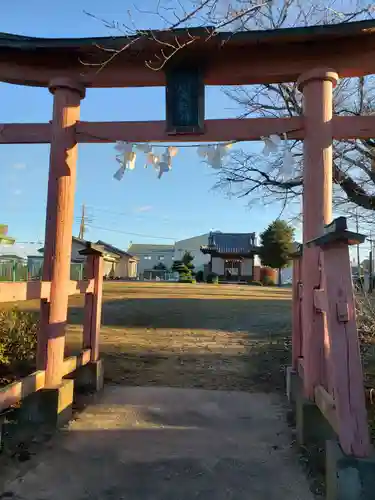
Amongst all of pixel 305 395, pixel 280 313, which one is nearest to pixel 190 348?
pixel 305 395

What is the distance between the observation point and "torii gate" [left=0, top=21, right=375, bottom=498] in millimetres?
3923

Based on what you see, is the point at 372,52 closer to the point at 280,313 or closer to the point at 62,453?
the point at 62,453

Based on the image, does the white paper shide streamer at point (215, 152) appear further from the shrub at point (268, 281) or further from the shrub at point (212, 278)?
the shrub at point (268, 281)

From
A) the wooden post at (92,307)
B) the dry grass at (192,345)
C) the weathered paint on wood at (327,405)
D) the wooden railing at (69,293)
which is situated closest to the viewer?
the weathered paint on wood at (327,405)

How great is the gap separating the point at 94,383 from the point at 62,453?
5.57 feet

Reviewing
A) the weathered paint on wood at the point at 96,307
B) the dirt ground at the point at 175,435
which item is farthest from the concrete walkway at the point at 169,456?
the weathered paint on wood at the point at 96,307

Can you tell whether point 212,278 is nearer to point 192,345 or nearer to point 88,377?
point 192,345

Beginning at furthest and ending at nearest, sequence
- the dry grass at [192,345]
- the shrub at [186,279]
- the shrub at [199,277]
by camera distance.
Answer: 1. the shrub at [199,277]
2. the shrub at [186,279]
3. the dry grass at [192,345]

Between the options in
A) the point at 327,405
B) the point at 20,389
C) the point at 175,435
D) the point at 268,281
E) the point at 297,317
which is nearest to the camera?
the point at 327,405

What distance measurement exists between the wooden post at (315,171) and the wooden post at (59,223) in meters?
2.24

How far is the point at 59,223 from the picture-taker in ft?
14.0

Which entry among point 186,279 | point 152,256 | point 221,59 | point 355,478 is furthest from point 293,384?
point 152,256

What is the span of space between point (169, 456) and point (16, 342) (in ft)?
8.42

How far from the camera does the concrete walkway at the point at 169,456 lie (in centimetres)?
281
